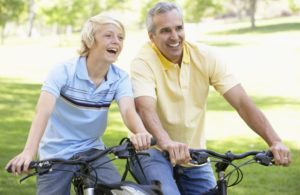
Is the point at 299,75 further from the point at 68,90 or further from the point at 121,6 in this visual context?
the point at 121,6

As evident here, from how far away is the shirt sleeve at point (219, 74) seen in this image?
460 cm

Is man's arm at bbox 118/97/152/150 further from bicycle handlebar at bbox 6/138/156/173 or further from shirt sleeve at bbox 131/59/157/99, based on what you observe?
bicycle handlebar at bbox 6/138/156/173

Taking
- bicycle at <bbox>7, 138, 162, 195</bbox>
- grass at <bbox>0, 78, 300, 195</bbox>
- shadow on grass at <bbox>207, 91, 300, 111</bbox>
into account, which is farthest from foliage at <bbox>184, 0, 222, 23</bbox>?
bicycle at <bbox>7, 138, 162, 195</bbox>

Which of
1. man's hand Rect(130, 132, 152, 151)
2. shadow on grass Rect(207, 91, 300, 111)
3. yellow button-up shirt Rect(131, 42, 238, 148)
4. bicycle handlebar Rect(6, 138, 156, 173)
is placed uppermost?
yellow button-up shirt Rect(131, 42, 238, 148)

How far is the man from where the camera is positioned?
14.6ft

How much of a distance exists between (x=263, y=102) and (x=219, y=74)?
12379 millimetres

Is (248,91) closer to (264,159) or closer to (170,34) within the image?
(170,34)

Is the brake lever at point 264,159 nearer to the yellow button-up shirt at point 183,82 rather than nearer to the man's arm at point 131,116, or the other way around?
the man's arm at point 131,116

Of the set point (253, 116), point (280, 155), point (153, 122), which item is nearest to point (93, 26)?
point (153, 122)

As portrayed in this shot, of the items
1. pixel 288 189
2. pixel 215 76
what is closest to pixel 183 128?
pixel 215 76

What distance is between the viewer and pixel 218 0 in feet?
189

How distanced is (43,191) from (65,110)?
1.64ft

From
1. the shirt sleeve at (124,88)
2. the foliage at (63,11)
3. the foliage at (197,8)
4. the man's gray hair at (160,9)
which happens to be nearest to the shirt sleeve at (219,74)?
the man's gray hair at (160,9)

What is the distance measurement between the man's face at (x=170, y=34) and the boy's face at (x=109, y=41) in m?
0.50
